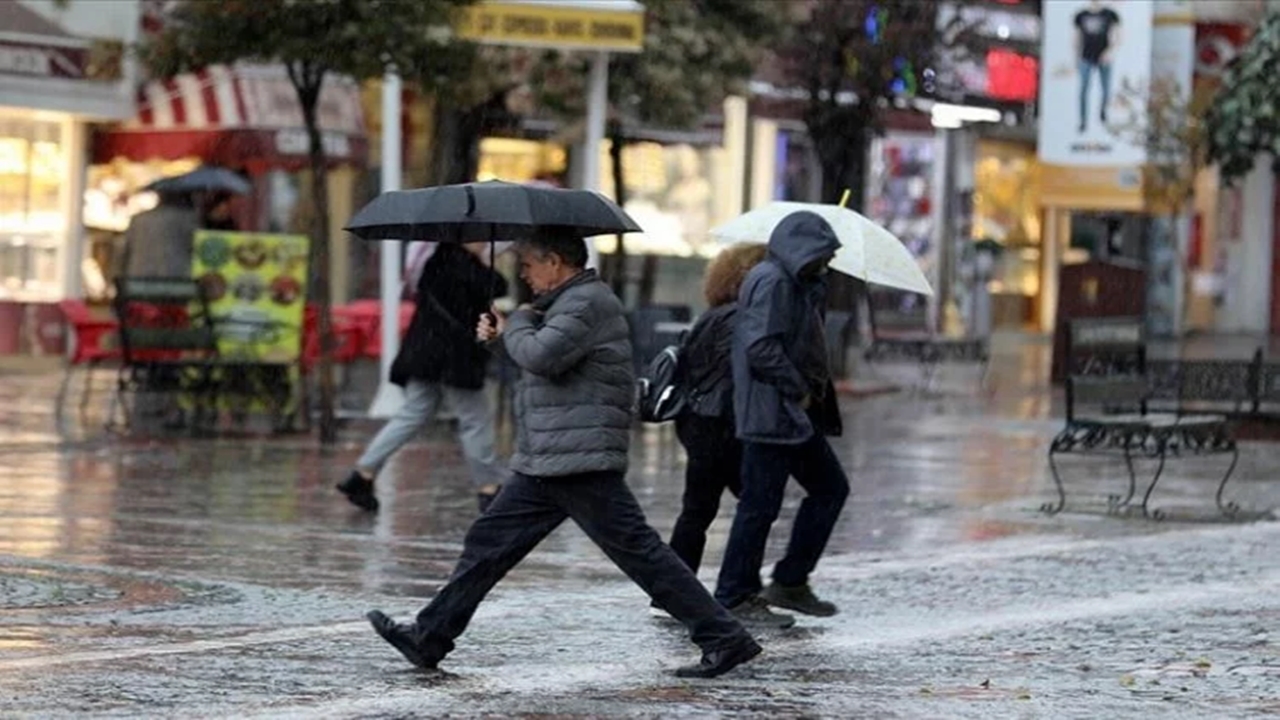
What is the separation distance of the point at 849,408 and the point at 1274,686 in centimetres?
1699

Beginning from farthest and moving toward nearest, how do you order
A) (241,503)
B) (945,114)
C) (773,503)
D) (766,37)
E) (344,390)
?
(945,114) < (766,37) < (344,390) < (241,503) < (773,503)

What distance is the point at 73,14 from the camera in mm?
28281

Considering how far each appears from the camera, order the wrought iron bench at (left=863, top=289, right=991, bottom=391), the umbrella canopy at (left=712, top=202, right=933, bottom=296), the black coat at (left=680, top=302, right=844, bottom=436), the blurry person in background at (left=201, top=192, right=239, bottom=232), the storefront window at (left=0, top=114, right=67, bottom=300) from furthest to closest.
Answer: the blurry person in background at (left=201, top=192, right=239, bottom=232) → the wrought iron bench at (left=863, top=289, right=991, bottom=391) → the storefront window at (left=0, top=114, right=67, bottom=300) → the umbrella canopy at (left=712, top=202, right=933, bottom=296) → the black coat at (left=680, top=302, right=844, bottom=436)

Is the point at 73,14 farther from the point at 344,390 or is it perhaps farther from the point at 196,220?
the point at 344,390

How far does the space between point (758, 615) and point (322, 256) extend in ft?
31.8

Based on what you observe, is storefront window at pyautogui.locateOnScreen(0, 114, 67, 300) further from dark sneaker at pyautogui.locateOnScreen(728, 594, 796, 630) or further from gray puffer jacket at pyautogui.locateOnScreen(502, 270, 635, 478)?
gray puffer jacket at pyautogui.locateOnScreen(502, 270, 635, 478)

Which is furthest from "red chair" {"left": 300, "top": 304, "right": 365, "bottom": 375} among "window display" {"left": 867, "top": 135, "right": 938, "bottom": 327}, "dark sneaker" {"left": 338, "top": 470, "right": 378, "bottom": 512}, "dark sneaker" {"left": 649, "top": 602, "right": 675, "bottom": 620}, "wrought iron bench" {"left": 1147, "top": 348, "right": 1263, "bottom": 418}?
"window display" {"left": 867, "top": 135, "right": 938, "bottom": 327}

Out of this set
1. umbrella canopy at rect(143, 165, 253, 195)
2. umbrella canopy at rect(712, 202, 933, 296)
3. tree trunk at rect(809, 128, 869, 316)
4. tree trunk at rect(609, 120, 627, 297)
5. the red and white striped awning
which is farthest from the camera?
tree trunk at rect(809, 128, 869, 316)

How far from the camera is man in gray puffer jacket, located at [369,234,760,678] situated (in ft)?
33.6

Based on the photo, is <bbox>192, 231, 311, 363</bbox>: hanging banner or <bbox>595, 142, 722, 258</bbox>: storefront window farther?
<bbox>595, 142, 722, 258</bbox>: storefront window

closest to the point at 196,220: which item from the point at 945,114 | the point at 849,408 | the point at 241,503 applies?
the point at 849,408

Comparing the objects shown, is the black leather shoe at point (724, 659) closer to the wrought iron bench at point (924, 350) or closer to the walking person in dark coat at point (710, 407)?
the walking person in dark coat at point (710, 407)

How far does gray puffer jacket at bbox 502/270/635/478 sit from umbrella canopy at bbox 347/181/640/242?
258mm

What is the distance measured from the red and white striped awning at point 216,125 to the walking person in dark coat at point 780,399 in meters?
18.3
